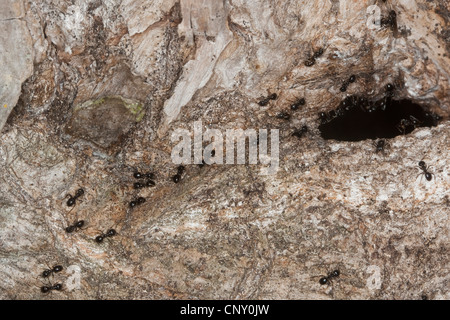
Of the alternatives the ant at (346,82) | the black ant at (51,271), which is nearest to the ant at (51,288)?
the black ant at (51,271)

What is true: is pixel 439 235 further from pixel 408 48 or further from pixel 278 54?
pixel 278 54

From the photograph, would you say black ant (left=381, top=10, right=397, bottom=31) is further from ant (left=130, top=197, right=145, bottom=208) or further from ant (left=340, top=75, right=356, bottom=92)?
ant (left=130, top=197, right=145, bottom=208)

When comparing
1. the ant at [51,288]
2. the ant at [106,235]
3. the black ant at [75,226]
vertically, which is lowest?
the ant at [51,288]

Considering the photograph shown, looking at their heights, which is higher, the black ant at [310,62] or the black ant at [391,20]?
the black ant at [391,20]

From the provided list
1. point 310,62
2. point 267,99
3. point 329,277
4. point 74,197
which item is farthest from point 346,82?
point 74,197

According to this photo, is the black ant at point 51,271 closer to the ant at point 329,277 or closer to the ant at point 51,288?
the ant at point 51,288

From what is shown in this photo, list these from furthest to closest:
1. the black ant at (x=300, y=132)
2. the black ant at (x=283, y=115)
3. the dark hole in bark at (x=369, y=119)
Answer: the dark hole in bark at (x=369, y=119), the black ant at (x=283, y=115), the black ant at (x=300, y=132)

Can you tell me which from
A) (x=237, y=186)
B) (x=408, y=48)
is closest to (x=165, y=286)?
(x=237, y=186)
